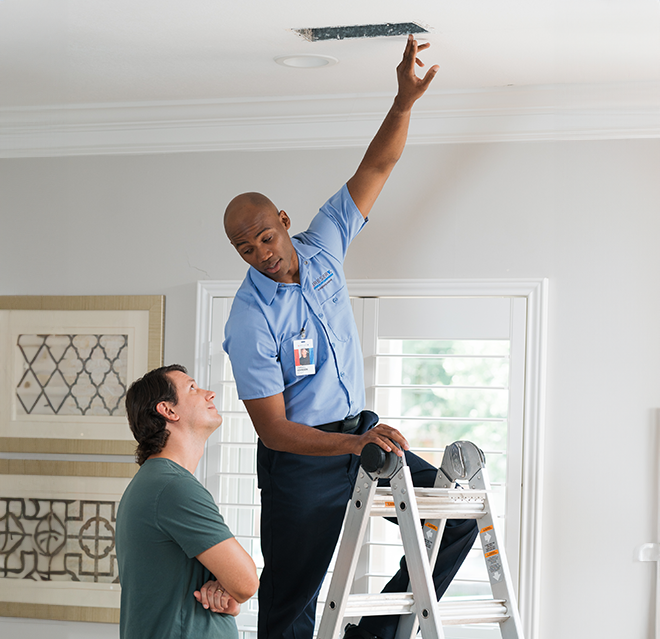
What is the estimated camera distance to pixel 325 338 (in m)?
2.12

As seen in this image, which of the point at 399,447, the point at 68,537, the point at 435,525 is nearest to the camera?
the point at 399,447

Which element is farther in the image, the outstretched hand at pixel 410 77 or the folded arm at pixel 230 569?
the outstretched hand at pixel 410 77

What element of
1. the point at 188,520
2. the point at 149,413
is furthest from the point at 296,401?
the point at 188,520

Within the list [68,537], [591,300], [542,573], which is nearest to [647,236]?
[591,300]

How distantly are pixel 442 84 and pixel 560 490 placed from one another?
1372 mm

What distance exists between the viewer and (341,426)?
2129 mm

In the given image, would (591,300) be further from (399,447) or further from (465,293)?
(399,447)

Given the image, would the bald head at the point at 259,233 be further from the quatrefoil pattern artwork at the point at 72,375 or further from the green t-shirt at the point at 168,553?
the green t-shirt at the point at 168,553

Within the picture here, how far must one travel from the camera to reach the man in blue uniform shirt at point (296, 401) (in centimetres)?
204

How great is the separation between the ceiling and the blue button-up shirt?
2.01 ft

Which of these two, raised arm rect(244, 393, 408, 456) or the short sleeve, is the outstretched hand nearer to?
the short sleeve

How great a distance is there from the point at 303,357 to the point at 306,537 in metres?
0.48

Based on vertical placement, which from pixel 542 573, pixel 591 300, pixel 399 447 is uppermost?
pixel 591 300

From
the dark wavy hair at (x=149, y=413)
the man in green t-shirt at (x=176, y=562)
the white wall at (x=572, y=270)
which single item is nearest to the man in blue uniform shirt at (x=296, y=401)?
the dark wavy hair at (x=149, y=413)
